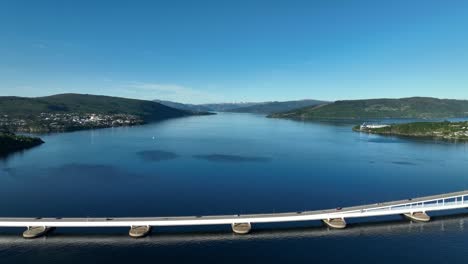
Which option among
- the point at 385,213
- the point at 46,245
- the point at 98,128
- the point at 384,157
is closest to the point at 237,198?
the point at 385,213

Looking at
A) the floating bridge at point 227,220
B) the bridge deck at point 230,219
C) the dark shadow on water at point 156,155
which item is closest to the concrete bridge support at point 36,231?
the floating bridge at point 227,220

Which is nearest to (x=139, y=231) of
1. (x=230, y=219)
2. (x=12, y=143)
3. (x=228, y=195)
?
(x=230, y=219)

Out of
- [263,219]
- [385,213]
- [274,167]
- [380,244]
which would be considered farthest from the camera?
[274,167]

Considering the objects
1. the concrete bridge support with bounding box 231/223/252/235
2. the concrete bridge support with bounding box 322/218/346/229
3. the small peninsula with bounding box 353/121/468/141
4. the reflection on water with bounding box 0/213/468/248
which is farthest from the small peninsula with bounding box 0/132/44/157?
the small peninsula with bounding box 353/121/468/141

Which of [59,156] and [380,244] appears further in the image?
[59,156]

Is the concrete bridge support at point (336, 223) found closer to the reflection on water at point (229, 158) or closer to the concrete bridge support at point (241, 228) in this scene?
the concrete bridge support at point (241, 228)

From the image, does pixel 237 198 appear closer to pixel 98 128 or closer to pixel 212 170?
pixel 212 170

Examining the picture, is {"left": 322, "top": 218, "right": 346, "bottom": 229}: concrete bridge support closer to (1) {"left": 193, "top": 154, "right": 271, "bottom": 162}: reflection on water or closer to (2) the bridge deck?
(2) the bridge deck
